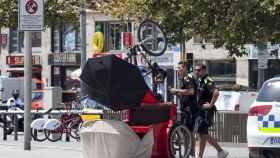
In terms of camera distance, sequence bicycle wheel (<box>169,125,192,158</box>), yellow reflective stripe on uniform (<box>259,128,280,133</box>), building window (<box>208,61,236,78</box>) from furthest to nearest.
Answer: building window (<box>208,61,236,78</box>)
bicycle wheel (<box>169,125,192,158</box>)
yellow reflective stripe on uniform (<box>259,128,280,133</box>)

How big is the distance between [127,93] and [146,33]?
1.93m

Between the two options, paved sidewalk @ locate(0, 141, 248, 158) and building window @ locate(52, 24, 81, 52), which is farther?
building window @ locate(52, 24, 81, 52)

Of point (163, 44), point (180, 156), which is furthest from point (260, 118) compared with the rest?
point (163, 44)

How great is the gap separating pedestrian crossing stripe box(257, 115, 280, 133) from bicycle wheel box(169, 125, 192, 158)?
69.1 inches

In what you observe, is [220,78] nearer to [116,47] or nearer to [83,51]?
[116,47]

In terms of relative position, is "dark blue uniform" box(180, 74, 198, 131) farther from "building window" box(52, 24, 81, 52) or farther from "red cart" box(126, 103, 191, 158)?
"building window" box(52, 24, 81, 52)

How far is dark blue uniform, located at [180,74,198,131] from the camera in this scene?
13422mm

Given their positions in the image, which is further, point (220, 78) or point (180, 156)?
point (220, 78)

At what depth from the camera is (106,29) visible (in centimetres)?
4841

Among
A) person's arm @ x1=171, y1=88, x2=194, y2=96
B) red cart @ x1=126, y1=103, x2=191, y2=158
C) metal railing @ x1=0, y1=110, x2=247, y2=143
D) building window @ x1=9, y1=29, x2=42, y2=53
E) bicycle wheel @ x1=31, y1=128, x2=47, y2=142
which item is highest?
building window @ x1=9, y1=29, x2=42, y2=53

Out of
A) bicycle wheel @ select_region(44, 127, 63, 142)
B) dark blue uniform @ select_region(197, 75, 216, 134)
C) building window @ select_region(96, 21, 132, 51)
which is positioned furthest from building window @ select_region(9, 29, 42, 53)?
dark blue uniform @ select_region(197, 75, 216, 134)

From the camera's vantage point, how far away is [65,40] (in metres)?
50.2

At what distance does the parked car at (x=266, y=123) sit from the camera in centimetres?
1148

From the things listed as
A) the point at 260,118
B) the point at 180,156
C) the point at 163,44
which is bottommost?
the point at 180,156
